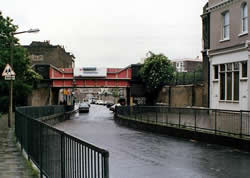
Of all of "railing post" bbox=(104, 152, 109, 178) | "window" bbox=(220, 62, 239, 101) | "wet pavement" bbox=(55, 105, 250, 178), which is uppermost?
"window" bbox=(220, 62, 239, 101)

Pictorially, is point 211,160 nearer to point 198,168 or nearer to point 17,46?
point 198,168

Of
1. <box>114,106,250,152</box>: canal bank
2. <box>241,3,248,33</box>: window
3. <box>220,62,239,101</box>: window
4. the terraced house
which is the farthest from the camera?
<box>220,62,239,101</box>: window

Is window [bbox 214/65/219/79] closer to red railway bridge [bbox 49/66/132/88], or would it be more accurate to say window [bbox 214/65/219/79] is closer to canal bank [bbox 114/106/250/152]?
canal bank [bbox 114/106/250/152]

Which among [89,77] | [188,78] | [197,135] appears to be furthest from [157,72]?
[197,135]

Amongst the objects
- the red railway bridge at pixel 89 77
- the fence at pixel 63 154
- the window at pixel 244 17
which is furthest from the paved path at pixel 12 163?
the red railway bridge at pixel 89 77

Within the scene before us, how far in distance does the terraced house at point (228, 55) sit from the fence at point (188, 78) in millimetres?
7556

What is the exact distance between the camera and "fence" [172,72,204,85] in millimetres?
37912

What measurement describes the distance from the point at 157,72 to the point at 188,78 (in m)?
6.56

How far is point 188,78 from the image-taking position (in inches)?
1603

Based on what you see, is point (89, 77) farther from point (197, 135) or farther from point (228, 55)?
point (197, 135)

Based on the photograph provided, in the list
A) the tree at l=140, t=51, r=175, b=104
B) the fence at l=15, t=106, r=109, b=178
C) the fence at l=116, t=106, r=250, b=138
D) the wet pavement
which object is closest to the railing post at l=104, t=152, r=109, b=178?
the fence at l=15, t=106, r=109, b=178

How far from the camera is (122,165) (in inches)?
432

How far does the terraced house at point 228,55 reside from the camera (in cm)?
2406

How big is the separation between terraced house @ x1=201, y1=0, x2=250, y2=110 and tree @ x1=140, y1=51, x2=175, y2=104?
1566 centimetres
